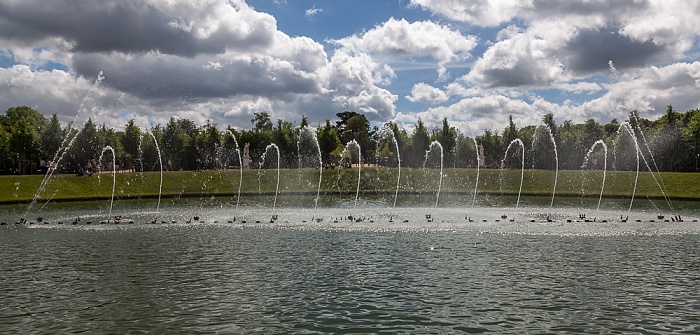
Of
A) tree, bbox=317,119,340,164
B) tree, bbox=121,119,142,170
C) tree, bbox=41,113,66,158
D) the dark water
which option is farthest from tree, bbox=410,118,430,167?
the dark water

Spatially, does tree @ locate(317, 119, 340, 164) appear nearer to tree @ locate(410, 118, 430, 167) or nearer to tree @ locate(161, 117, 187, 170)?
tree @ locate(410, 118, 430, 167)

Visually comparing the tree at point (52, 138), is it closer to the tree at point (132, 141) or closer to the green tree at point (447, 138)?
the tree at point (132, 141)

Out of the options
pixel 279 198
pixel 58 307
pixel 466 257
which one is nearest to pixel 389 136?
pixel 279 198

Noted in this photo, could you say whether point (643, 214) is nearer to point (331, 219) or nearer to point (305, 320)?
point (331, 219)

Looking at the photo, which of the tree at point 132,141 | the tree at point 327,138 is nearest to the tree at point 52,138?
the tree at point 132,141

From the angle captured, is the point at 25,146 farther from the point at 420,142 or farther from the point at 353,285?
the point at 353,285

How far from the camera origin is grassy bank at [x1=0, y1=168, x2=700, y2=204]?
85300mm

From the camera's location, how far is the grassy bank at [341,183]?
85.3m

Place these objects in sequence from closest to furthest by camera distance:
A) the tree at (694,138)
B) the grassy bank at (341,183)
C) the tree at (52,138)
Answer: the grassy bank at (341,183), the tree at (694,138), the tree at (52,138)

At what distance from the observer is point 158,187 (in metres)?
93.5

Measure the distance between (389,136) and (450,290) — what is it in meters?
141

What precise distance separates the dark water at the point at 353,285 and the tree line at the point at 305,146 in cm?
9026

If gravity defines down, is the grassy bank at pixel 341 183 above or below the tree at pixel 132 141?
below

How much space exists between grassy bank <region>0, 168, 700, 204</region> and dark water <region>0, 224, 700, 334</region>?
53001 mm
